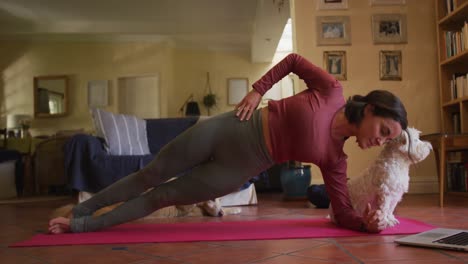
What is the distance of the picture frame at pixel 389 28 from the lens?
15.0 ft

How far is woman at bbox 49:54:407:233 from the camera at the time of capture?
1881mm

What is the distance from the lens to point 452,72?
4.49 metres

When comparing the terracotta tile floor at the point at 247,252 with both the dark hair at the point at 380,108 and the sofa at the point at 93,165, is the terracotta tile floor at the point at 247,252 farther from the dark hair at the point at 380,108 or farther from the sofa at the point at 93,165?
the sofa at the point at 93,165

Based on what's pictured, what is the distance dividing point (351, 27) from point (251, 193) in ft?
6.85

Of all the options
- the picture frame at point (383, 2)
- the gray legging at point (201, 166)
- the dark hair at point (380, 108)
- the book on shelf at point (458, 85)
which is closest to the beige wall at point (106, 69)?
the picture frame at point (383, 2)

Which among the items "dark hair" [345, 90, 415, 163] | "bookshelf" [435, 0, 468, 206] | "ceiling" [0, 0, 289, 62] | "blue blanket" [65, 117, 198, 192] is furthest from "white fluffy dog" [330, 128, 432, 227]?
"ceiling" [0, 0, 289, 62]

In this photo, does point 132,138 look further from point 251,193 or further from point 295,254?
point 295,254

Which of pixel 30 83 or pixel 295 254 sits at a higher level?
pixel 30 83

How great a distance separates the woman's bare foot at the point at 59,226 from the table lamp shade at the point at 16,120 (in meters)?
7.65

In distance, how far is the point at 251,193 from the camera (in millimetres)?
3740

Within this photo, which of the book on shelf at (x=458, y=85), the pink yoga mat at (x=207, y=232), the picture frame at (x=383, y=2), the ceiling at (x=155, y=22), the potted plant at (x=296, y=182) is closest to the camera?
the pink yoga mat at (x=207, y=232)

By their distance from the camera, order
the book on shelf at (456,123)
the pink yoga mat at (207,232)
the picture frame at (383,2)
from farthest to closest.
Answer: the picture frame at (383,2) < the book on shelf at (456,123) < the pink yoga mat at (207,232)

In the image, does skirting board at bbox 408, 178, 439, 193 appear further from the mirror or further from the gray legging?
the mirror

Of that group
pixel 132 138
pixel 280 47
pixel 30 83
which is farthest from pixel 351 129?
pixel 30 83
